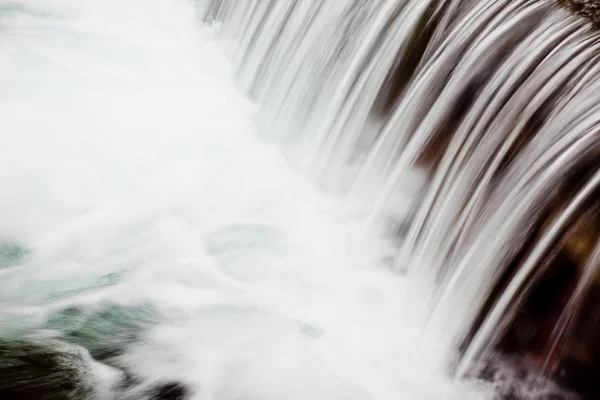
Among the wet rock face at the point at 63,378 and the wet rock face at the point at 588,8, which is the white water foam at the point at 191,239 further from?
the wet rock face at the point at 588,8

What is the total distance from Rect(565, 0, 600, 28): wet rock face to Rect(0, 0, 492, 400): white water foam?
6.51ft

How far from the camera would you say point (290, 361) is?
4348 millimetres

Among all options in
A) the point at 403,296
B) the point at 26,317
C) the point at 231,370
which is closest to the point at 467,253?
the point at 403,296

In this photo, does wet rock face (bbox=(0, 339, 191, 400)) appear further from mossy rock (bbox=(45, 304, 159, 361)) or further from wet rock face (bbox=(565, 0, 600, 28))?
wet rock face (bbox=(565, 0, 600, 28))

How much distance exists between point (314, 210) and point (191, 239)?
3.36 feet

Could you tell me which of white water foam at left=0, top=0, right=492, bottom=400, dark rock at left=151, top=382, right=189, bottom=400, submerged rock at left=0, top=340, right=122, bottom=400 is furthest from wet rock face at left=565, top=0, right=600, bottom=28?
submerged rock at left=0, top=340, right=122, bottom=400

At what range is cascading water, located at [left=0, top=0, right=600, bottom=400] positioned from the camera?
3.94 metres

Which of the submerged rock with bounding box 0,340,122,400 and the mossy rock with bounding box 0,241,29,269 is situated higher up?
the submerged rock with bounding box 0,340,122,400

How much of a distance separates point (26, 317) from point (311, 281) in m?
1.95

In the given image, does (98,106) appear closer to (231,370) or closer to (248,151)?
(248,151)

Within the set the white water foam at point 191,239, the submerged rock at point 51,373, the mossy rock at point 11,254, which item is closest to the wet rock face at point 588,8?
the white water foam at point 191,239

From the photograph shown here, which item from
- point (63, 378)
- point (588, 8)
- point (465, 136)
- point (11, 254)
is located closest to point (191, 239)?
point (11, 254)

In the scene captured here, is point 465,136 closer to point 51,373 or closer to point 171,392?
point 171,392

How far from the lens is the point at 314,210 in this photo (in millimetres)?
5637
